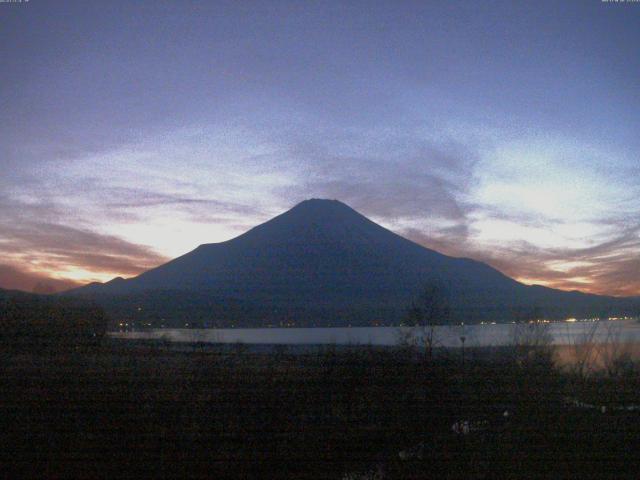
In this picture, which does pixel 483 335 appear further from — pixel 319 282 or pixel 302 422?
pixel 319 282

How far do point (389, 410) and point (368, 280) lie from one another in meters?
66.1

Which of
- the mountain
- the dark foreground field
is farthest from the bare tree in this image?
the mountain

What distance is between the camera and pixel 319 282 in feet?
256

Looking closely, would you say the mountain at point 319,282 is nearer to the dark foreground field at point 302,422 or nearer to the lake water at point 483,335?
the lake water at point 483,335

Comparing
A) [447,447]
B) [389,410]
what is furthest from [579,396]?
[447,447]

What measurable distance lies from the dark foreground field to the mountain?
2137 cm

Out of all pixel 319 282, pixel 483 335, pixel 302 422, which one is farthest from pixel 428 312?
pixel 319 282

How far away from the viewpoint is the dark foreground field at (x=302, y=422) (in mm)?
9164

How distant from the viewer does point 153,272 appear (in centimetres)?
8219

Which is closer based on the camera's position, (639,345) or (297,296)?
(639,345)

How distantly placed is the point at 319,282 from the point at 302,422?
217ft

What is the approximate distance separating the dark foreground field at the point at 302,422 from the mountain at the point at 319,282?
21374mm

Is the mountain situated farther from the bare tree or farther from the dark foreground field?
the dark foreground field

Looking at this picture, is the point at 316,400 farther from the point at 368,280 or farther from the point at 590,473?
the point at 368,280
